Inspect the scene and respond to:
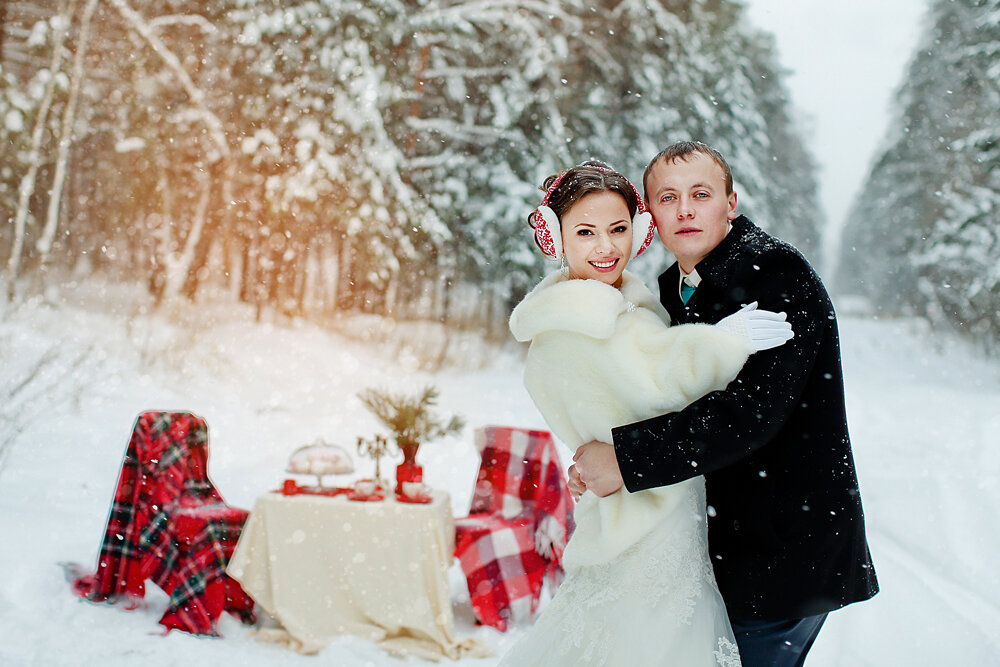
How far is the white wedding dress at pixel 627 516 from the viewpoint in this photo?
5.09ft

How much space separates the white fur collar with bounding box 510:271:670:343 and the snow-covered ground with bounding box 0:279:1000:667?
10.4 ft

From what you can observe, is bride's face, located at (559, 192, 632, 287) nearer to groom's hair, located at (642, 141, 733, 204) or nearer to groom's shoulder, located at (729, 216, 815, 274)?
groom's hair, located at (642, 141, 733, 204)

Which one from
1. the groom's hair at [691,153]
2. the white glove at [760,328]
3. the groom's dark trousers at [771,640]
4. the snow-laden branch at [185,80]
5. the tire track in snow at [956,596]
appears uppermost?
the snow-laden branch at [185,80]

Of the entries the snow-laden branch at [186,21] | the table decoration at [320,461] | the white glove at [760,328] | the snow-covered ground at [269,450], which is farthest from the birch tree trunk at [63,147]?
the white glove at [760,328]

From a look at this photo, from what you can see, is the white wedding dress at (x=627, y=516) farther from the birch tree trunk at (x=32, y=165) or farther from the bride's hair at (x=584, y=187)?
the birch tree trunk at (x=32, y=165)

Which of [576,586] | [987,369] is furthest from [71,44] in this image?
[987,369]

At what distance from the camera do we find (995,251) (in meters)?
13.7

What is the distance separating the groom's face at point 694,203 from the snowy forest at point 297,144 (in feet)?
30.1

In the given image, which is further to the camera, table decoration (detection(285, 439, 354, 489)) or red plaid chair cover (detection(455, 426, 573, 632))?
table decoration (detection(285, 439, 354, 489))

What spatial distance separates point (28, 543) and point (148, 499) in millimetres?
1229

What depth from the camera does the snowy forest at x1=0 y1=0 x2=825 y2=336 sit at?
10.4 m

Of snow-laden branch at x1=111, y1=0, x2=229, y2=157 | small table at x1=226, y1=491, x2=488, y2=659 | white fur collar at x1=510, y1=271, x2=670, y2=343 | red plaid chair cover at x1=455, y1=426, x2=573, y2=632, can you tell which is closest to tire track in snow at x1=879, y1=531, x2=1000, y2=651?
red plaid chair cover at x1=455, y1=426, x2=573, y2=632

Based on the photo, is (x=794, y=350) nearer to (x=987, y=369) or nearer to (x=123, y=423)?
(x=123, y=423)

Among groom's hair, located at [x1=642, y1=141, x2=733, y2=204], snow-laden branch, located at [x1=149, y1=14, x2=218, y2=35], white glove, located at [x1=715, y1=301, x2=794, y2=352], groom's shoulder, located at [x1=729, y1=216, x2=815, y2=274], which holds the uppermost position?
snow-laden branch, located at [x1=149, y1=14, x2=218, y2=35]
